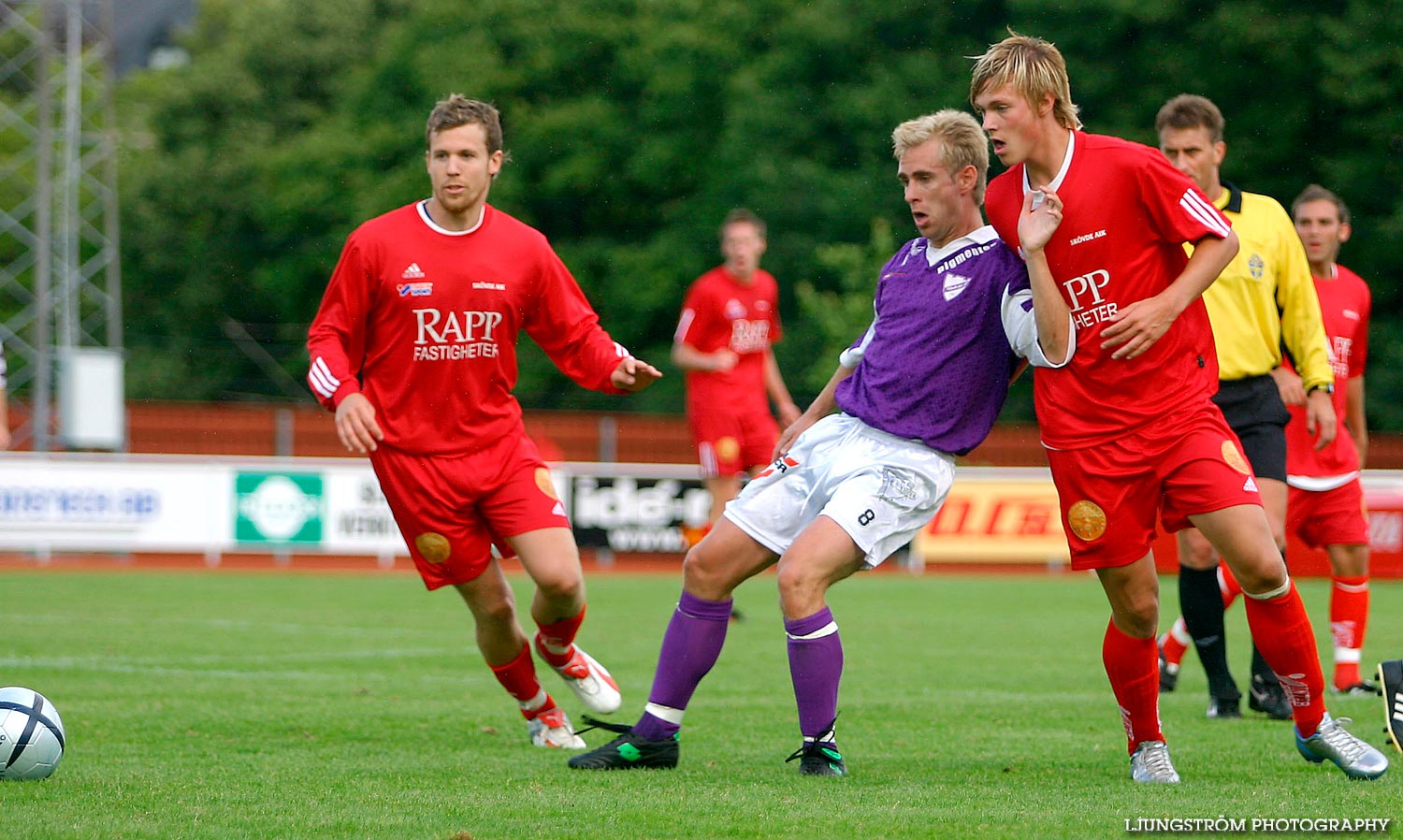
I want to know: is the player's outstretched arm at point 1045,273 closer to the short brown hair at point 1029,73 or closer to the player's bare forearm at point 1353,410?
the short brown hair at point 1029,73

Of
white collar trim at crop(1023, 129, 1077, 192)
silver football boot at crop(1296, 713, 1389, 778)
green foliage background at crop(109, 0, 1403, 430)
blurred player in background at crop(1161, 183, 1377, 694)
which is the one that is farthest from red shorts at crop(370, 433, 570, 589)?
green foliage background at crop(109, 0, 1403, 430)

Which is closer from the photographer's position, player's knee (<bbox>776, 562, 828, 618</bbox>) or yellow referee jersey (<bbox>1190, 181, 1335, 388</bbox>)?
player's knee (<bbox>776, 562, 828, 618</bbox>)

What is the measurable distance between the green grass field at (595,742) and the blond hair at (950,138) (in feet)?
6.70

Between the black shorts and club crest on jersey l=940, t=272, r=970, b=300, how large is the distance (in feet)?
6.76

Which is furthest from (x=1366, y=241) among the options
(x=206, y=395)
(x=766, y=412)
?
(x=206, y=395)

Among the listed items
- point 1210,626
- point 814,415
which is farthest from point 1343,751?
point 814,415

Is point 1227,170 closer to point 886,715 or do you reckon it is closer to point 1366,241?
point 1366,241

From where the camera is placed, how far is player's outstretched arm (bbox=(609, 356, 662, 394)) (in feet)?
21.2

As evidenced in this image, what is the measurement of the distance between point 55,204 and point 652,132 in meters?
15.1

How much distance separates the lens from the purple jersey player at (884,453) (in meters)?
5.80

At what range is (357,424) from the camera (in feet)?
20.0

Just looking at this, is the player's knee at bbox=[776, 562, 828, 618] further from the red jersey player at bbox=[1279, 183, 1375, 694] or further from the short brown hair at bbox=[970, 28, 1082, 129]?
the red jersey player at bbox=[1279, 183, 1375, 694]

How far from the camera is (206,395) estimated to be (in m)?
49.3

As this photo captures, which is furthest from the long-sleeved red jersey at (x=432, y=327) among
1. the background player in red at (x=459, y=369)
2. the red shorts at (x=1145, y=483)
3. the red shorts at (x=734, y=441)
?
the red shorts at (x=734, y=441)
